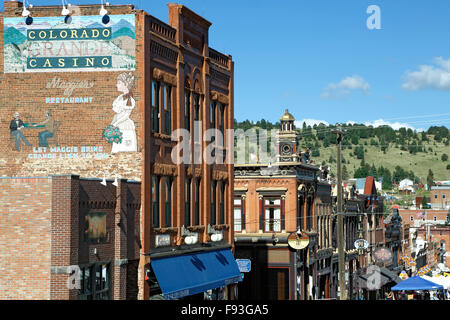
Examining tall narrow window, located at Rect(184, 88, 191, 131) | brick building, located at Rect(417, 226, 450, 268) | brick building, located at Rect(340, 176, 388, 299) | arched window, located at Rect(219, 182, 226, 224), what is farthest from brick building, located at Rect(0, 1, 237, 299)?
brick building, located at Rect(417, 226, 450, 268)

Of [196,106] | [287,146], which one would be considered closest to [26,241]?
[196,106]

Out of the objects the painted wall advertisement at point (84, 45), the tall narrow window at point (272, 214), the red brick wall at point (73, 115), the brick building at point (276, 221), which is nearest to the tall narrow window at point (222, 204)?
the red brick wall at point (73, 115)

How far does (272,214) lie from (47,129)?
25.5m

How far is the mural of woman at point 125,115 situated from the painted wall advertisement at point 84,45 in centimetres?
56

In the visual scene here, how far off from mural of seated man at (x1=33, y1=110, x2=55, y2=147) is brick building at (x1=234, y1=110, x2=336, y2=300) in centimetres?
2357

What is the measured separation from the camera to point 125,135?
94.6 feet

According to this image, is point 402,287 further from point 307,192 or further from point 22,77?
point 22,77

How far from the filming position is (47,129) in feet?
95.6

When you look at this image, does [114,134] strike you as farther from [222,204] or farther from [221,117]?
[222,204]

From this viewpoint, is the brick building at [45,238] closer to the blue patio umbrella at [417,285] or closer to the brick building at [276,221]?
the blue patio umbrella at [417,285]

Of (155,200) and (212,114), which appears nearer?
(155,200)

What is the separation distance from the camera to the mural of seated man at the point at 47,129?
29.1 meters

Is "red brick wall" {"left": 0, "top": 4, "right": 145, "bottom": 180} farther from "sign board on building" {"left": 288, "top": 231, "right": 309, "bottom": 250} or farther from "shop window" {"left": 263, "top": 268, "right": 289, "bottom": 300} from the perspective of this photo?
"shop window" {"left": 263, "top": 268, "right": 289, "bottom": 300}

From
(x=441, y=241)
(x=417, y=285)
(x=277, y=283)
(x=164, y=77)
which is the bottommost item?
(x=441, y=241)
